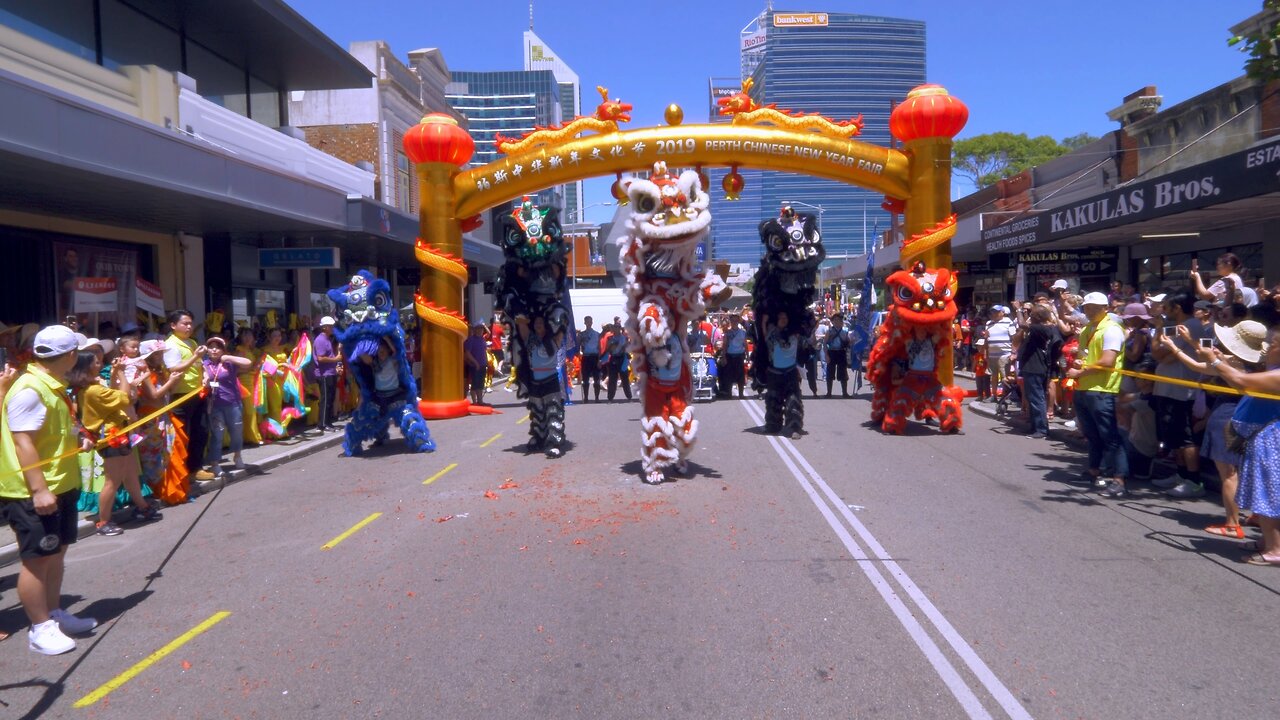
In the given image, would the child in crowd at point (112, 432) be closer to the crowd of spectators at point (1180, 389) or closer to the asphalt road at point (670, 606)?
the asphalt road at point (670, 606)

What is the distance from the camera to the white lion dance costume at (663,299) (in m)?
9.53

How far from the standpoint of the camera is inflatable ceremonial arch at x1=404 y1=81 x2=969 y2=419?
1536 centimetres

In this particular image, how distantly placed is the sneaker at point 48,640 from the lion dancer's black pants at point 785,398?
9.61 m

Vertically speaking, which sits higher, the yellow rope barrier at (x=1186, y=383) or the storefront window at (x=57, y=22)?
the storefront window at (x=57, y=22)

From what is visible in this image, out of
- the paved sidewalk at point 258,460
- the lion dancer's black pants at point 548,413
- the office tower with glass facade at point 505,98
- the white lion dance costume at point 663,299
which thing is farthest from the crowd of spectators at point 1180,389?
the office tower with glass facade at point 505,98

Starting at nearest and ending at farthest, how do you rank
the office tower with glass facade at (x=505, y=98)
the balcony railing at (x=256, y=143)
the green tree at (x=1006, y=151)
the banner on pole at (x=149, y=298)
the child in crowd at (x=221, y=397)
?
the child in crowd at (x=221, y=397) < the banner on pole at (x=149, y=298) < the balcony railing at (x=256, y=143) < the green tree at (x=1006, y=151) < the office tower with glass facade at (x=505, y=98)

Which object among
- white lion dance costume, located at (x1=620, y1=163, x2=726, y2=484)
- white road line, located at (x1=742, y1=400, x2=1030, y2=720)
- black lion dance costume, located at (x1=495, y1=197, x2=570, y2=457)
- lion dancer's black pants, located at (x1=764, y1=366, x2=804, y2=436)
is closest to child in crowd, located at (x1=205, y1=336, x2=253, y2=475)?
black lion dance costume, located at (x1=495, y1=197, x2=570, y2=457)

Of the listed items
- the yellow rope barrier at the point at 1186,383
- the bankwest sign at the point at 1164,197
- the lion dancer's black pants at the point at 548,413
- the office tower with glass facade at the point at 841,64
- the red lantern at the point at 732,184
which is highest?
the office tower with glass facade at the point at 841,64

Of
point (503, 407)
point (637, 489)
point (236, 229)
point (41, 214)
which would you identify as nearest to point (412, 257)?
point (503, 407)

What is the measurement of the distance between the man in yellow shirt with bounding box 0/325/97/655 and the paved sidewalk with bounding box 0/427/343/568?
234 centimetres

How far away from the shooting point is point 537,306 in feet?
37.4

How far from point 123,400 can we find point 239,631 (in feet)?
10.9

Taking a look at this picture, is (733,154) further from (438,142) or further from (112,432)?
(112,432)

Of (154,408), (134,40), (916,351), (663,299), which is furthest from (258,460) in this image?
(916,351)
